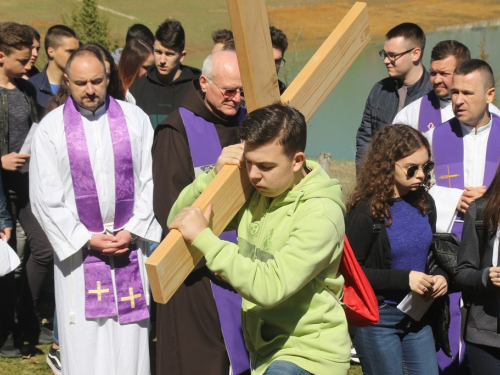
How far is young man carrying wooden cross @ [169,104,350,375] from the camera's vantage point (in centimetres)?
314

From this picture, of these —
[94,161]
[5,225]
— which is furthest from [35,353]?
[94,161]

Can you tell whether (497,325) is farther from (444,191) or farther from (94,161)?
(94,161)

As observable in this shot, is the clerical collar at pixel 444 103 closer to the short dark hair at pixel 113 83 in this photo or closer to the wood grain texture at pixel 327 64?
the short dark hair at pixel 113 83

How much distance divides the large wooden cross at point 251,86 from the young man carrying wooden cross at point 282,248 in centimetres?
8

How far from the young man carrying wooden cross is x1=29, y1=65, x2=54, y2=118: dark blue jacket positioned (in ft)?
12.4

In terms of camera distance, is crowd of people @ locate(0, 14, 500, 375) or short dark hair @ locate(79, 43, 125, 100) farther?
short dark hair @ locate(79, 43, 125, 100)

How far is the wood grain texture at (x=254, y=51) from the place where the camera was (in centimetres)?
317

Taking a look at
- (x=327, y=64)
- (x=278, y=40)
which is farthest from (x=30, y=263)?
(x=327, y=64)

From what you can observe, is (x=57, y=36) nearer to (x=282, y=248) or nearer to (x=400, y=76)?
(x=400, y=76)

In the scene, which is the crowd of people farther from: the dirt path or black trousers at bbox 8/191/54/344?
the dirt path

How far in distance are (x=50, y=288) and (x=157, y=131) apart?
11.9ft

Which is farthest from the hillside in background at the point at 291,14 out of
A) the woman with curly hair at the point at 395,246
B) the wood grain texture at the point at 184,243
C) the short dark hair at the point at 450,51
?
the wood grain texture at the point at 184,243

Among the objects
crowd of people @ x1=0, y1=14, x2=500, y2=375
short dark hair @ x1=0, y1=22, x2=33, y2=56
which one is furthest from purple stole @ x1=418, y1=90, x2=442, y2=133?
short dark hair @ x1=0, y1=22, x2=33, y2=56

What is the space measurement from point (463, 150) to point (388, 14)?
3990 cm
